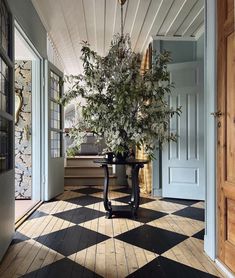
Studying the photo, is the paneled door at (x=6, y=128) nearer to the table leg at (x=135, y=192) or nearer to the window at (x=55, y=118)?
the table leg at (x=135, y=192)

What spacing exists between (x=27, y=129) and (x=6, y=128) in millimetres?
1765

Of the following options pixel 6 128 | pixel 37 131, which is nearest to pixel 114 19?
pixel 37 131

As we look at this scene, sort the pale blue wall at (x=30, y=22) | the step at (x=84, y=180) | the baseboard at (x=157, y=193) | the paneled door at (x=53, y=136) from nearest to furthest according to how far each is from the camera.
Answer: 1. the pale blue wall at (x=30, y=22)
2. the paneled door at (x=53, y=136)
3. the baseboard at (x=157, y=193)
4. the step at (x=84, y=180)

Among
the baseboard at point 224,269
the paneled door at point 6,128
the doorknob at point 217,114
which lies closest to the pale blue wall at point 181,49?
the doorknob at point 217,114

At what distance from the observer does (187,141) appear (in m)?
4.04

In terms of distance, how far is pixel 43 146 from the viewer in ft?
12.7

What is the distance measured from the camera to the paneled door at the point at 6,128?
2074 millimetres

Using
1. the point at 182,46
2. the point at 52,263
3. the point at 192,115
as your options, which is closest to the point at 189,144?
the point at 192,115

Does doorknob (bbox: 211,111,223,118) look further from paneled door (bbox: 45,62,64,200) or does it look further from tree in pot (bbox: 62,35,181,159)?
paneled door (bbox: 45,62,64,200)

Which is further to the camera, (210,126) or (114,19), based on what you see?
(114,19)

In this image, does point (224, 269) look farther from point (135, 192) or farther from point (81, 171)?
point (81, 171)

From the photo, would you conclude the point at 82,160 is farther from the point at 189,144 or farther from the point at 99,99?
the point at 99,99

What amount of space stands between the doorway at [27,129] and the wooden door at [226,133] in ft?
8.79

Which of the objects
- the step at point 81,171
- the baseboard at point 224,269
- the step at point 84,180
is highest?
the step at point 81,171
